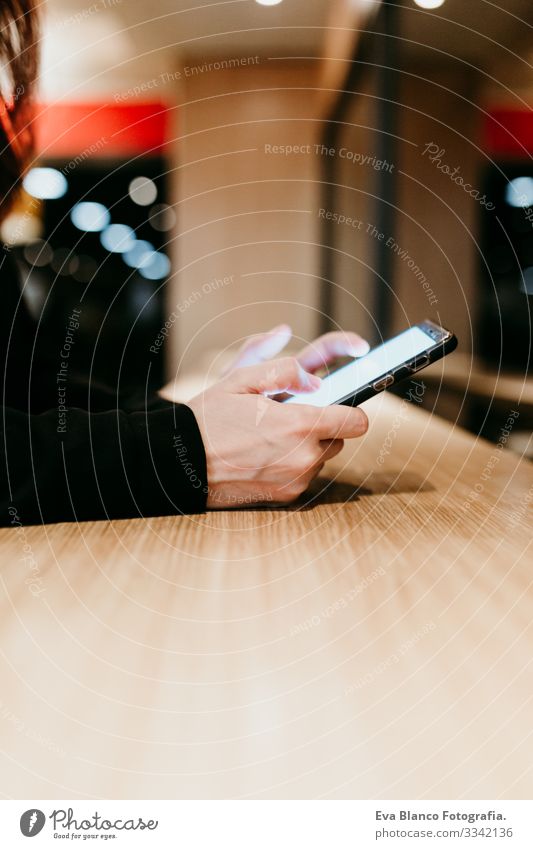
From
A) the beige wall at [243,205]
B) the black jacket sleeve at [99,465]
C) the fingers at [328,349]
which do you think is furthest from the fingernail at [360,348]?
the beige wall at [243,205]

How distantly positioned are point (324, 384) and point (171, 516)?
0.44ft

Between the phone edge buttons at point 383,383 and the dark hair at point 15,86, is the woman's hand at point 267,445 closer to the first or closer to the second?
the phone edge buttons at point 383,383

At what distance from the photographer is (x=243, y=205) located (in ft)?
9.73

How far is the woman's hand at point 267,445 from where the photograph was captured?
1.14 ft

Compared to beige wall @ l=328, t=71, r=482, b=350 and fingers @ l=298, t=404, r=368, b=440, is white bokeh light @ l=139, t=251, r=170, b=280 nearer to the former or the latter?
beige wall @ l=328, t=71, r=482, b=350

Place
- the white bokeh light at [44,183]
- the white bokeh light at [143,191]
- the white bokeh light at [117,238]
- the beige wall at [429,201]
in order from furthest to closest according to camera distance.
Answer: the white bokeh light at [117,238]
the white bokeh light at [143,191]
the beige wall at [429,201]
the white bokeh light at [44,183]

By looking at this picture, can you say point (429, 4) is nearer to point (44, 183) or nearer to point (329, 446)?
point (44, 183)

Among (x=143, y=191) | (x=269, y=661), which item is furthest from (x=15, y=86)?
(x=143, y=191)

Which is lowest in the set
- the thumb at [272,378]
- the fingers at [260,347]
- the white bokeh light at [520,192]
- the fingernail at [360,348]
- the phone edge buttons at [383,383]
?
the phone edge buttons at [383,383]

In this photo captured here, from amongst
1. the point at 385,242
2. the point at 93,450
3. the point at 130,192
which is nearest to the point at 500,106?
the point at 385,242

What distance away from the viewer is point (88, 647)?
0.19 metres

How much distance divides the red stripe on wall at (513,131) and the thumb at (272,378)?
55 cm

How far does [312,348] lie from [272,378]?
128 millimetres

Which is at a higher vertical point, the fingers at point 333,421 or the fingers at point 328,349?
the fingers at point 328,349
